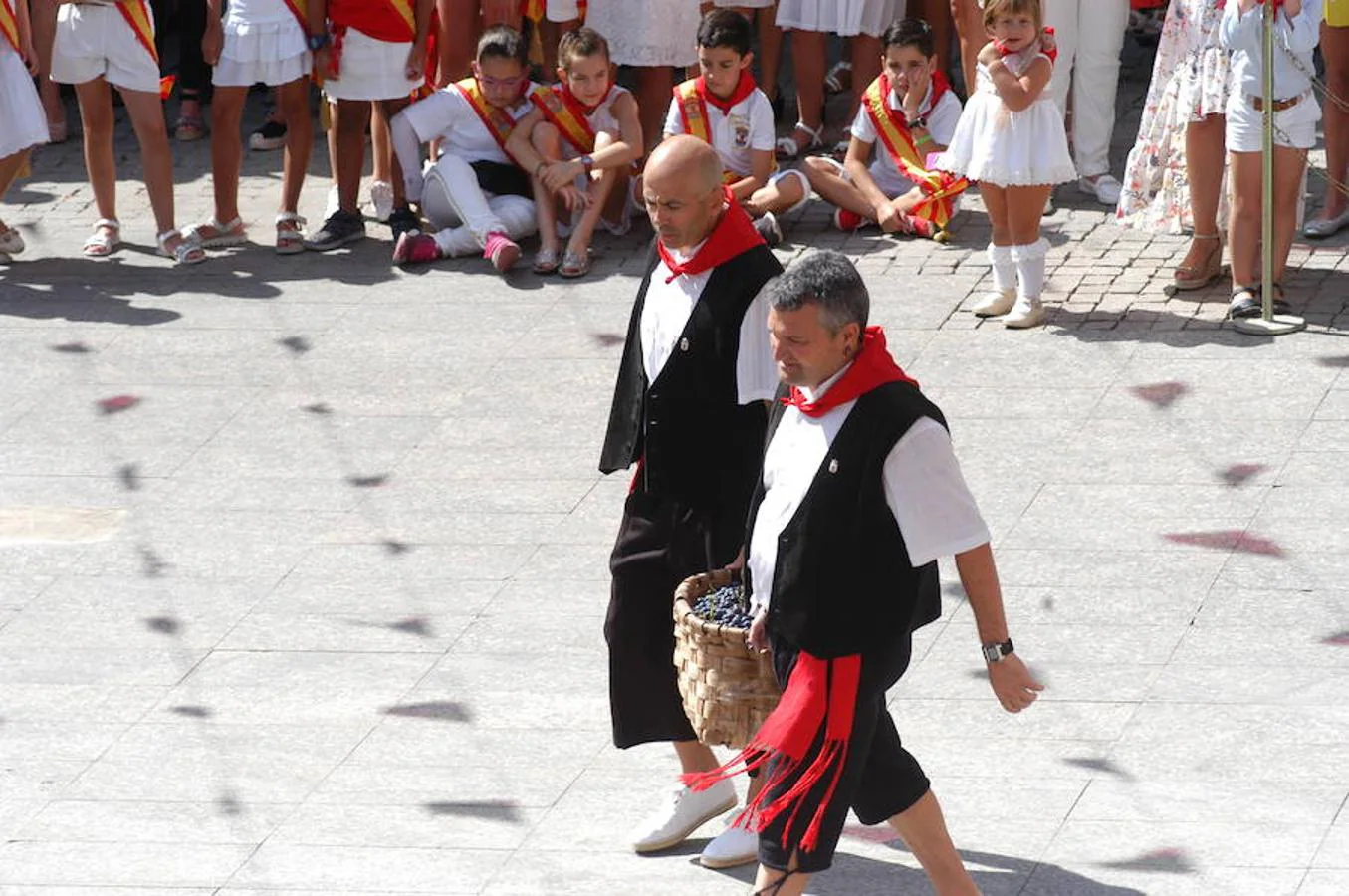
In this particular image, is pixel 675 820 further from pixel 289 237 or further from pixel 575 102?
pixel 289 237

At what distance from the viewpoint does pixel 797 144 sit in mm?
12383

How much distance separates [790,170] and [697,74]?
57.8 inches

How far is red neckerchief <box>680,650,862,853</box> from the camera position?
17.0 ft

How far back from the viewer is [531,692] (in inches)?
280

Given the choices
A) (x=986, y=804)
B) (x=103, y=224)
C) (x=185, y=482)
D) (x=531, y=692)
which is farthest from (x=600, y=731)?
(x=103, y=224)

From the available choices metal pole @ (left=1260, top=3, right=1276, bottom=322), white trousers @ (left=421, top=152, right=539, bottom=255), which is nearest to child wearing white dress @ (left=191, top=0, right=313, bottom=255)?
white trousers @ (left=421, top=152, right=539, bottom=255)

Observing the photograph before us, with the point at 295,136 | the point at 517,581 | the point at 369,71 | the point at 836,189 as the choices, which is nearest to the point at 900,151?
the point at 836,189

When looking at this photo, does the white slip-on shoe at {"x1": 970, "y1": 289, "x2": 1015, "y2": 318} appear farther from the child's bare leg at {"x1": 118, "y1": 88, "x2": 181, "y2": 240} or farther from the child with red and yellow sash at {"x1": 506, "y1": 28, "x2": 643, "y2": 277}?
the child's bare leg at {"x1": 118, "y1": 88, "x2": 181, "y2": 240}

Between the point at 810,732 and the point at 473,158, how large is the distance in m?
6.62

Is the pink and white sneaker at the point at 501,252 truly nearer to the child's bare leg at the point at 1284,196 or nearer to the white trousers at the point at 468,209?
the white trousers at the point at 468,209

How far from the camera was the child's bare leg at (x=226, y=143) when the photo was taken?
11.6 m

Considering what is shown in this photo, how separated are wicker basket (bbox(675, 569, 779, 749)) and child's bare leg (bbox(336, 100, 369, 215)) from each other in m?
6.48

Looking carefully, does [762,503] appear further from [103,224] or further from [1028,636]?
[103,224]

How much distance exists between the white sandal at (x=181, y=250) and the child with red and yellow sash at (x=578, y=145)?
1557mm
